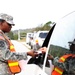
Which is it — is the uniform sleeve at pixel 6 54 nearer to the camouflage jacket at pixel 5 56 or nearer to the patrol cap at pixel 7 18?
the camouflage jacket at pixel 5 56

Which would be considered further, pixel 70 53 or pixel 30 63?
pixel 30 63

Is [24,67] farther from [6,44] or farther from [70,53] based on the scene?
[70,53]

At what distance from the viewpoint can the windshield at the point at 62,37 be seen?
13.5 feet

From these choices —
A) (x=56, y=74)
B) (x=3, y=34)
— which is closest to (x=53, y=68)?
(x=56, y=74)

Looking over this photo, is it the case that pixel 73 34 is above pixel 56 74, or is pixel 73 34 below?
above

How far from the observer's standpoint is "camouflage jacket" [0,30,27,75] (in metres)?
4.25

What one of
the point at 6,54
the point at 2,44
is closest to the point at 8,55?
the point at 6,54

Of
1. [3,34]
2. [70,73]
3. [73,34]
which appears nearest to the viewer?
[70,73]

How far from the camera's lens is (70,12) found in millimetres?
4133

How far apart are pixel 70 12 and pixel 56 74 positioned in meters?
0.79

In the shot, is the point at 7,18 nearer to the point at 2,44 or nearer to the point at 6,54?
the point at 2,44

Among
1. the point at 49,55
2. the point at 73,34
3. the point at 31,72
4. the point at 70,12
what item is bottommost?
the point at 31,72

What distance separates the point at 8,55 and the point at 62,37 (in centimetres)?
74

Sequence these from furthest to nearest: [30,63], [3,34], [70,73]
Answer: [30,63], [3,34], [70,73]
